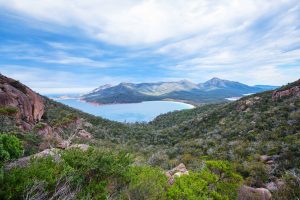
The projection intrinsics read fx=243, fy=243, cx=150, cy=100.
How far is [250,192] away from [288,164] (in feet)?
18.0

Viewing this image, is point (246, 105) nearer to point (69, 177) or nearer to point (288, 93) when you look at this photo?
point (288, 93)

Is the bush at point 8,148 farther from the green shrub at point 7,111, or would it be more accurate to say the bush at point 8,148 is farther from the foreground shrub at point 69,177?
the green shrub at point 7,111

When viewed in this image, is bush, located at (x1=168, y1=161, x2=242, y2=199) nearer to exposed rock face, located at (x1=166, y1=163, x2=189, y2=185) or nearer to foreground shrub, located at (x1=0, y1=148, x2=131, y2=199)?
exposed rock face, located at (x1=166, y1=163, x2=189, y2=185)

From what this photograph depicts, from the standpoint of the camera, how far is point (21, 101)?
77.9 feet

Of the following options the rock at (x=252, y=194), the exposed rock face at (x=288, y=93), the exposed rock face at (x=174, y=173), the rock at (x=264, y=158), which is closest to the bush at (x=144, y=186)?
the exposed rock face at (x=174, y=173)

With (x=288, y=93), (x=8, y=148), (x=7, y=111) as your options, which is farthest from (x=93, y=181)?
(x=288, y=93)

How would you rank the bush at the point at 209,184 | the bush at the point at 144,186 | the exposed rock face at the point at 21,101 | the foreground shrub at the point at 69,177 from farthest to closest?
1. the exposed rock face at the point at 21,101
2. the bush at the point at 209,184
3. the bush at the point at 144,186
4. the foreground shrub at the point at 69,177

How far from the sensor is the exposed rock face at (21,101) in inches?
841

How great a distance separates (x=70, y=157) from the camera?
826 centimetres

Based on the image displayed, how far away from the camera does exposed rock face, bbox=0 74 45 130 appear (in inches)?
841

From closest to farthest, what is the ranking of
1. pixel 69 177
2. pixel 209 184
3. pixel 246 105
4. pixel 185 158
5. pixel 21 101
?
pixel 69 177 < pixel 209 184 < pixel 185 158 < pixel 21 101 < pixel 246 105

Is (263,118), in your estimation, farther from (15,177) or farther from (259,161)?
(15,177)

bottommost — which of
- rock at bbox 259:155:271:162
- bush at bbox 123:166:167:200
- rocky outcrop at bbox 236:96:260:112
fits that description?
rock at bbox 259:155:271:162

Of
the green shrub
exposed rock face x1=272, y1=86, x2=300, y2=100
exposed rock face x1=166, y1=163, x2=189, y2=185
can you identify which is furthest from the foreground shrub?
exposed rock face x1=272, y1=86, x2=300, y2=100
